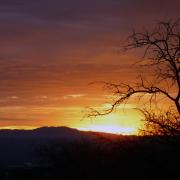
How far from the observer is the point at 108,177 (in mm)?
37219

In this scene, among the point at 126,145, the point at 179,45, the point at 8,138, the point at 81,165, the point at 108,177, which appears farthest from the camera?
the point at 8,138

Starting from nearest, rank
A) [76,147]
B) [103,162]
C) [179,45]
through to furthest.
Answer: [179,45] → [103,162] → [76,147]

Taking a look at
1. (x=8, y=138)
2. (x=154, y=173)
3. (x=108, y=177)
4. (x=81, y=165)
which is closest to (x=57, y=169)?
(x=81, y=165)

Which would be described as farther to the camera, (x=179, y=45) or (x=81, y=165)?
(x=81, y=165)

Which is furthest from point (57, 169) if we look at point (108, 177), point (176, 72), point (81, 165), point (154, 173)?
point (176, 72)

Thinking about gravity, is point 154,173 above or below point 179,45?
below

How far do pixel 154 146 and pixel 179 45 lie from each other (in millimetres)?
3945

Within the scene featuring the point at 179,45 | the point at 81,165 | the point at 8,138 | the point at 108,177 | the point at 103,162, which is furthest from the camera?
the point at 8,138

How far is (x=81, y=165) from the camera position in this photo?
144 feet

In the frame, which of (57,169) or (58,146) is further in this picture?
(58,146)

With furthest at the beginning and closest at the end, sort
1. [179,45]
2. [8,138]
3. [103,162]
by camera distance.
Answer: [8,138] < [103,162] < [179,45]

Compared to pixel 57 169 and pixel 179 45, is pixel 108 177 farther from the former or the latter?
pixel 179 45

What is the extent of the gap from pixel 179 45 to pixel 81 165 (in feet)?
72.6

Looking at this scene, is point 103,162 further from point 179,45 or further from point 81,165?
point 179,45
